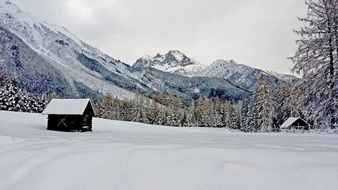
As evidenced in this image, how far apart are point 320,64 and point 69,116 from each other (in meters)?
Answer: 27.8

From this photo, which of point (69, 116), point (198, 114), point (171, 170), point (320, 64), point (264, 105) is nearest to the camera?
point (171, 170)

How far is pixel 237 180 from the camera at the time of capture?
18.0 ft

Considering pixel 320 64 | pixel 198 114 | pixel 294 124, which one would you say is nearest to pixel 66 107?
pixel 320 64

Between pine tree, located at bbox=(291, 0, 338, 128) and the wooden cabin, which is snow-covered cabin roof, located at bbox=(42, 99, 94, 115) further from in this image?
the wooden cabin

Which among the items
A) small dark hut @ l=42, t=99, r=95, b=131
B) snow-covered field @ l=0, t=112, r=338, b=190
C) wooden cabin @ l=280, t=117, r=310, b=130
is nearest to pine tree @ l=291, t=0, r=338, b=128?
snow-covered field @ l=0, t=112, r=338, b=190

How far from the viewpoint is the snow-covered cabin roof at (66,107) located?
40031 mm

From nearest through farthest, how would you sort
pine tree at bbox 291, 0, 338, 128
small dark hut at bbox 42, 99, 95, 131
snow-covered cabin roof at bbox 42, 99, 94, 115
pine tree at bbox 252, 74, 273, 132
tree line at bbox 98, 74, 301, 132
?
1. pine tree at bbox 291, 0, 338, 128
2. small dark hut at bbox 42, 99, 95, 131
3. snow-covered cabin roof at bbox 42, 99, 94, 115
4. pine tree at bbox 252, 74, 273, 132
5. tree line at bbox 98, 74, 301, 132

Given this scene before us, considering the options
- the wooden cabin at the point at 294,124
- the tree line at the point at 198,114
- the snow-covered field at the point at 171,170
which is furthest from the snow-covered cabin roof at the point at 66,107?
the tree line at the point at 198,114

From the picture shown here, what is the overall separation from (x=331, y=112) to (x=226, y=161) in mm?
19741

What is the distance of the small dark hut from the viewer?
39625 mm

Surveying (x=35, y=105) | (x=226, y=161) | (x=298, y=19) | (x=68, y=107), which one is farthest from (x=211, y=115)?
(x=226, y=161)

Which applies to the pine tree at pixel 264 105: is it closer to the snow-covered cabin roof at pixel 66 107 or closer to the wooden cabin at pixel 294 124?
the wooden cabin at pixel 294 124

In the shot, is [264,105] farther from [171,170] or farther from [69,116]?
[171,170]

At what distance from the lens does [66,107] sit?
41.2 metres
